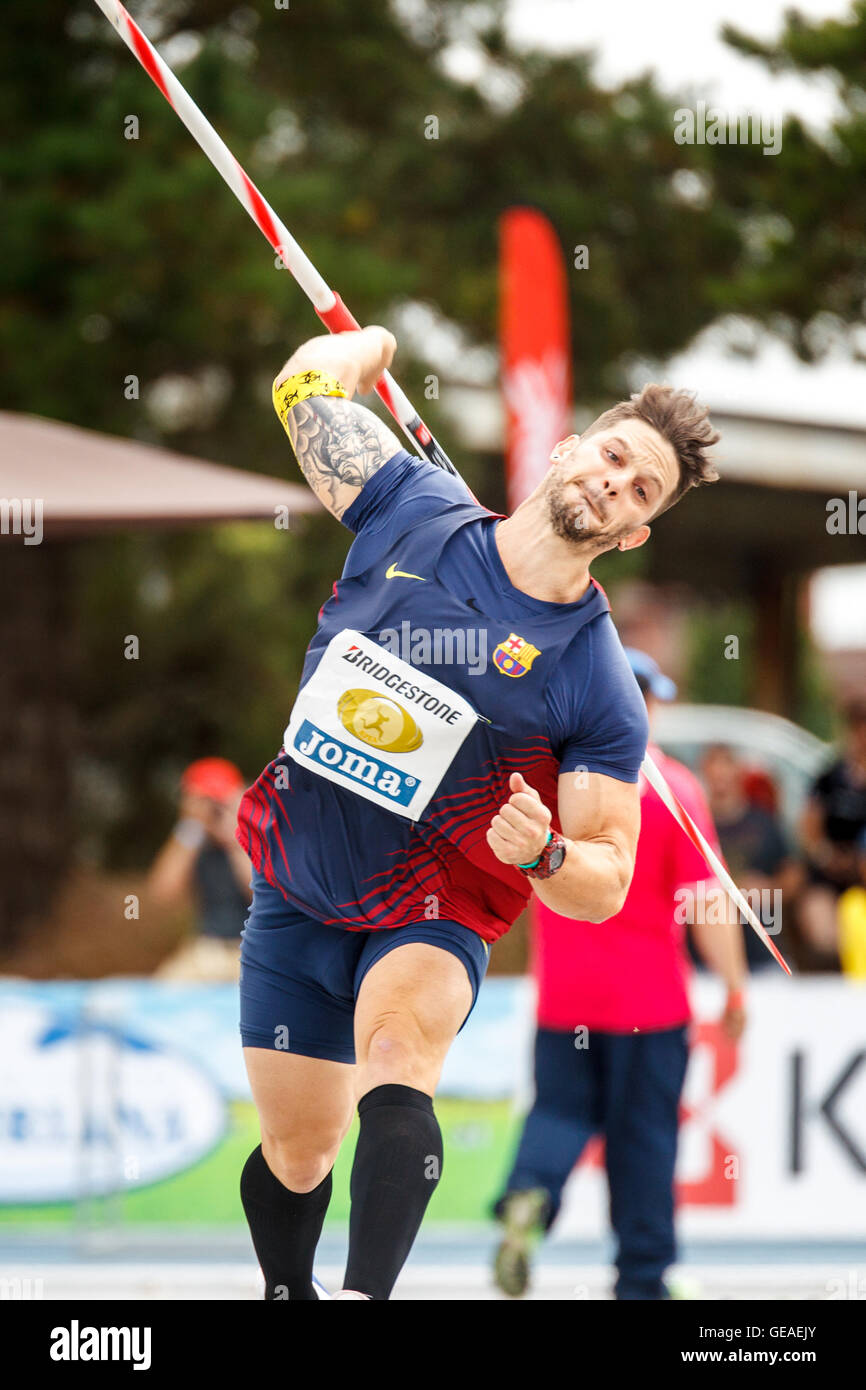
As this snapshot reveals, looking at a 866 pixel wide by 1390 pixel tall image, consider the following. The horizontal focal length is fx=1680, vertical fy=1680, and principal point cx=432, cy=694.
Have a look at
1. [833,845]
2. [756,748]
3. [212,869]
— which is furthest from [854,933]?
[756,748]

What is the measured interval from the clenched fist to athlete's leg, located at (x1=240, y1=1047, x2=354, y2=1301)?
2.24 ft

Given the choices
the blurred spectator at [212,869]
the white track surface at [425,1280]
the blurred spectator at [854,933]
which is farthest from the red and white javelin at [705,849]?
the blurred spectator at [854,933]

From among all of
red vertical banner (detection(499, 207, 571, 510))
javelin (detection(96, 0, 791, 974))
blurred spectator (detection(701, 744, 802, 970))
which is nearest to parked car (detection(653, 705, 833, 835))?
blurred spectator (detection(701, 744, 802, 970))

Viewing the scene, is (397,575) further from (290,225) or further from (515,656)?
(290,225)

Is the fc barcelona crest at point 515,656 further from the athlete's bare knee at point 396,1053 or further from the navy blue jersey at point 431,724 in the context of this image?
the athlete's bare knee at point 396,1053

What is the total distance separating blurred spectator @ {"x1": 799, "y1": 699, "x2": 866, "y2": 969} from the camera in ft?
29.0

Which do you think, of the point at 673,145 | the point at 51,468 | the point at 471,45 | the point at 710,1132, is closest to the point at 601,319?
the point at 673,145

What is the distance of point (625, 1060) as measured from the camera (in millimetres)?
5113

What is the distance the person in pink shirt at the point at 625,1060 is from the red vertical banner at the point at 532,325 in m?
3.94

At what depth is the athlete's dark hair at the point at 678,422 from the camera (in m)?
3.06

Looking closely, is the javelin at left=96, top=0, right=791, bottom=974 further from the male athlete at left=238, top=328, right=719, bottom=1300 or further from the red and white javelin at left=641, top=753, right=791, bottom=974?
the male athlete at left=238, top=328, right=719, bottom=1300

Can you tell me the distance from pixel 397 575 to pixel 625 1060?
97.6 inches

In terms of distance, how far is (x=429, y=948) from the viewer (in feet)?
9.90
